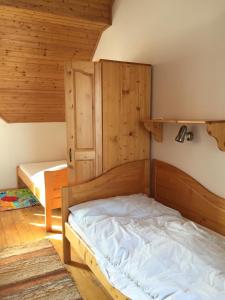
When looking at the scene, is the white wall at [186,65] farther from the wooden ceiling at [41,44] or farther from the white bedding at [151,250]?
the wooden ceiling at [41,44]

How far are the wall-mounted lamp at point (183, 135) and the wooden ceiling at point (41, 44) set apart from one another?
1913 millimetres

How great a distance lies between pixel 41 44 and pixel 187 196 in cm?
265

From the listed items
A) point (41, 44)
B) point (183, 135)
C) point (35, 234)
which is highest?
point (41, 44)

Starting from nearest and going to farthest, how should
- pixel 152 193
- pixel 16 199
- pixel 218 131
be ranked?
1. pixel 218 131
2. pixel 152 193
3. pixel 16 199

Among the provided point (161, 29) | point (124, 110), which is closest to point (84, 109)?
point (124, 110)

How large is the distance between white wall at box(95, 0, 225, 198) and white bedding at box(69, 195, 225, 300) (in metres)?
0.50

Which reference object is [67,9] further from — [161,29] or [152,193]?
[152,193]

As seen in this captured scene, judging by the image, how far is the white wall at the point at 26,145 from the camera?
4.66m

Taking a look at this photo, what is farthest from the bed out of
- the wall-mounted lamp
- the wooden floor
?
the wall-mounted lamp

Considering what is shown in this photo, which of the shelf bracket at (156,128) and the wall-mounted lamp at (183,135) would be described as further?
the shelf bracket at (156,128)

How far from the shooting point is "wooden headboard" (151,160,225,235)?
2020 mm

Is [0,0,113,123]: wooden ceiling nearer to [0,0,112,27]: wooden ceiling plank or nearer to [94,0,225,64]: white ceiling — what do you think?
[0,0,112,27]: wooden ceiling plank

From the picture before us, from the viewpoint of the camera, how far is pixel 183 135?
7.14 feet

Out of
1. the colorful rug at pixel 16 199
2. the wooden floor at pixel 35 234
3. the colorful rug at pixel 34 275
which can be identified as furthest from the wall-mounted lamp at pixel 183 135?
the colorful rug at pixel 16 199
